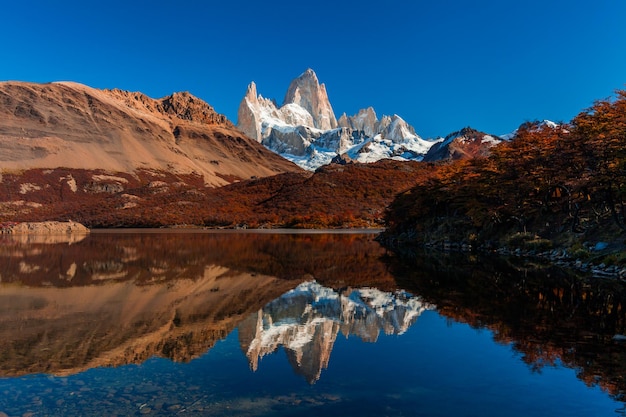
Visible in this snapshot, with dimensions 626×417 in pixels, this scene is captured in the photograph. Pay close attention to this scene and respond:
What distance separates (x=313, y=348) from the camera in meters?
14.1

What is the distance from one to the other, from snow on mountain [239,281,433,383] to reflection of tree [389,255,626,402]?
2.19m

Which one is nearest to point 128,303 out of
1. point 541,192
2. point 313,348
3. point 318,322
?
point 318,322

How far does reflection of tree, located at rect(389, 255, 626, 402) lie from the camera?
40.4ft

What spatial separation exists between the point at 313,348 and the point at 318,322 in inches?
148

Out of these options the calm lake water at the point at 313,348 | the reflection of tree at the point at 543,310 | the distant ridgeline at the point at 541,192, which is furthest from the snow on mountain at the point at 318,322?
the distant ridgeline at the point at 541,192

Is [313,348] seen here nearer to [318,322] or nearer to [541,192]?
[318,322]

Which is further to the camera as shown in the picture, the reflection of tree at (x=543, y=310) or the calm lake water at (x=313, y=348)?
the reflection of tree at (x=543, y=310)

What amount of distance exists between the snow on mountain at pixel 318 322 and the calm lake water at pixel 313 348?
0.26ft

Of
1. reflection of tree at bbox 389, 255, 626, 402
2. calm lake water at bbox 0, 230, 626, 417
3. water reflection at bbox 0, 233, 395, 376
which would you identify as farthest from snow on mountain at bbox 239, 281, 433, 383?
reflection of tree at bbox 389, 255, 626, 402

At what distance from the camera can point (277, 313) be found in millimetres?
19391

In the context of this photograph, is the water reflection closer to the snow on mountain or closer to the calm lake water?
the calm lake water

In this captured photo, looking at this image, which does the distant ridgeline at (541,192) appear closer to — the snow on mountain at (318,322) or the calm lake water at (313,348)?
the calm lake water at (313,348)

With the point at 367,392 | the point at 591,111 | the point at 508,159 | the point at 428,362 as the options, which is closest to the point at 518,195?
the point at 508,159

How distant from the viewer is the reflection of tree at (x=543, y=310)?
12.3 meters
